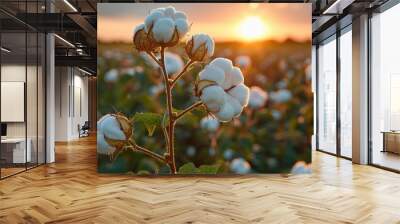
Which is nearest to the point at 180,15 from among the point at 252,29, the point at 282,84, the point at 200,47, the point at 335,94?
the point at 200,47

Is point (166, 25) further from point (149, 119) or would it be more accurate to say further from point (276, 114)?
point (276, 114)

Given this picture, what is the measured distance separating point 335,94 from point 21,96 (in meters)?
7.22

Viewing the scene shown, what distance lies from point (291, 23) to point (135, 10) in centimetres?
265

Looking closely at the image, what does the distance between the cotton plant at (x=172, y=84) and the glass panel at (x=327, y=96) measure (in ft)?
14.6

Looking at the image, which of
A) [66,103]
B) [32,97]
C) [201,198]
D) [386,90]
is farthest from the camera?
[66,103]

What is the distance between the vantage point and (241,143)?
6867mm

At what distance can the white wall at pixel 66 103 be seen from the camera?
1614cm

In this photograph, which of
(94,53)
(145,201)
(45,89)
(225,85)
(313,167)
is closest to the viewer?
(145,201)

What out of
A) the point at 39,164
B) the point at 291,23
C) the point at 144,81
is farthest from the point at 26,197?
the point at 291,23

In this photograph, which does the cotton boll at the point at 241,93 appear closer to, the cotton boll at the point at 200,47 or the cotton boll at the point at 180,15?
the cotton boll at the point at 200,47

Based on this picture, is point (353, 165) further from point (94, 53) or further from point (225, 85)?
point (94, 53)

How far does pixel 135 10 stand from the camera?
681cm

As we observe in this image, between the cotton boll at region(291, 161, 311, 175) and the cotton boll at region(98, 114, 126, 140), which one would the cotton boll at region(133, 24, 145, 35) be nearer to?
the cotton boll at region(98, 114, 126, 140)

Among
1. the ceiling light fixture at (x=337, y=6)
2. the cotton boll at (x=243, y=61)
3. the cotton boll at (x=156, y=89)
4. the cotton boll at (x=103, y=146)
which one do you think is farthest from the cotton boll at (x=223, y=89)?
the ceiling light fixture at (x=337, y=6)
